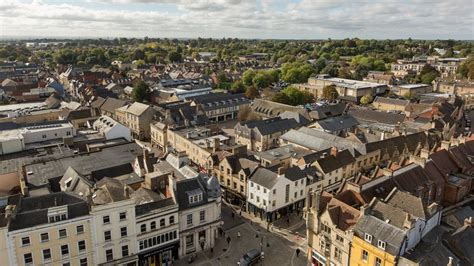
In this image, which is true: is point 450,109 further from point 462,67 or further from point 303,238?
point 462,67

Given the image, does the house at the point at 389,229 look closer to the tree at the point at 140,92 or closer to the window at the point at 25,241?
the window at the point at 25,241

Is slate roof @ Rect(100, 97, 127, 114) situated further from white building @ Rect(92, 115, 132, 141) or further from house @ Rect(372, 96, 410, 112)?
house @ Rect(372, 96, 410, 112)

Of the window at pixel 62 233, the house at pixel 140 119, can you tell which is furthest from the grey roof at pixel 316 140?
the window at pixel 62 233

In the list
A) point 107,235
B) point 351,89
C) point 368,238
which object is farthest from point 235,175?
point 351,89

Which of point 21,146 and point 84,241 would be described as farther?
point 21,146

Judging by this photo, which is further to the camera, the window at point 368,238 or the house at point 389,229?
the window at point 368,238

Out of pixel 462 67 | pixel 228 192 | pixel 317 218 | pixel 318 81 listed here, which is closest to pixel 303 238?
pixel 317 218
